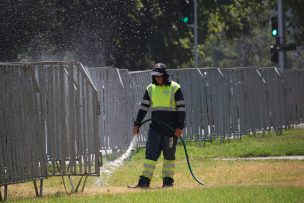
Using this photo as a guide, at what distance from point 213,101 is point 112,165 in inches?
288

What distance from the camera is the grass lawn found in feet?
43.1

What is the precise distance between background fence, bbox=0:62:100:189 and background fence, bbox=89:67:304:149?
22.9 feet

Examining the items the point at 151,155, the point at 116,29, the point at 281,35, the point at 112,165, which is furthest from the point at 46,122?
the point at 116,29

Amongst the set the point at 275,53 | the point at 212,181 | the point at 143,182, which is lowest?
the point at 212,181

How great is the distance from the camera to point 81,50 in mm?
39844

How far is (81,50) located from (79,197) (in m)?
26.6

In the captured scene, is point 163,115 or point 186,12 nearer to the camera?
point 163,115

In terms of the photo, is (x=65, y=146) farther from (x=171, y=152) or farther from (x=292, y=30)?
(x=292, y=30)

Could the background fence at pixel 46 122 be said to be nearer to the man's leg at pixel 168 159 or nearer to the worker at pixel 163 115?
the man's leg at pixel 168 159

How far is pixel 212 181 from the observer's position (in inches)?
661

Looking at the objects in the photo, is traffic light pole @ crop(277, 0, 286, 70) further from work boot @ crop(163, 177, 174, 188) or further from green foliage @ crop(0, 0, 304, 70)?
work boot @ crop(163, 177, 174, 188)

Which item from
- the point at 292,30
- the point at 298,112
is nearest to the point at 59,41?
the point at 298,112

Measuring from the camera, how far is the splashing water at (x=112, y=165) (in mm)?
17406

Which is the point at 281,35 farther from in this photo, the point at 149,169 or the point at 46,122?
the point at 46,122
